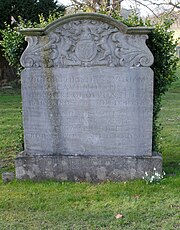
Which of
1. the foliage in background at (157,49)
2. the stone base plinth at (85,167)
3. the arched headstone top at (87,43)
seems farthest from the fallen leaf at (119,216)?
the arched headstone top at (87,43)

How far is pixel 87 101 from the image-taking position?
17.2ft

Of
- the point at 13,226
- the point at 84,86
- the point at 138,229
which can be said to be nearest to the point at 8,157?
the point at 84,86

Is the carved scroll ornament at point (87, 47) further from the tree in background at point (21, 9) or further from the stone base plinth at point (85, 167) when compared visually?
the tree in background at point (21, 9)

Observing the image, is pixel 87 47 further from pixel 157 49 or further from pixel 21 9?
pixel 21 9

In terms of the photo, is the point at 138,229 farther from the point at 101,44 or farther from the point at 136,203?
the point at 101,44

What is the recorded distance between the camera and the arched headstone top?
5.03 metres

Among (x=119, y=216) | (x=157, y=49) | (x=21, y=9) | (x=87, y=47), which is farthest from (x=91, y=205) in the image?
(x=21, y=9)

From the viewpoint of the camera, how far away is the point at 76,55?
5.14m

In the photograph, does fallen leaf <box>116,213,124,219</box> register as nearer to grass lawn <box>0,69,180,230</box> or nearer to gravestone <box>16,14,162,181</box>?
grass lawn <box>0,69,180,230</box>

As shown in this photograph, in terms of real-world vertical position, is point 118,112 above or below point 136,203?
above

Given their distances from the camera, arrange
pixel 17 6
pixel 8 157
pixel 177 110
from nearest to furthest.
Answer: pixel 8 157 < pixel 177 110 < pixel 17 6

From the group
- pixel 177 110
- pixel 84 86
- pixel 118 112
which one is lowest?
pixel 177 110

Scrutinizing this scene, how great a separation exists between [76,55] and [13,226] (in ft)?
7.85

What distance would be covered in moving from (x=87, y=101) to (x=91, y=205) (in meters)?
1.49
